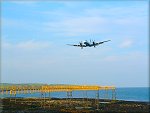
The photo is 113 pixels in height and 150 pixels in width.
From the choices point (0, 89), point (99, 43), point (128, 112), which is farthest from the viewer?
point (0, 89)

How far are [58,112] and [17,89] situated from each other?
24448mm

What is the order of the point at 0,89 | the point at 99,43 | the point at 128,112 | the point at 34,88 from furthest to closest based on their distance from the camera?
the point at 34,88 < the point at 0,89 < the point at 128,112 < the point at 99,43

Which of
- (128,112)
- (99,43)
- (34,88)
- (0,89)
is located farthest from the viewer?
(34,88)

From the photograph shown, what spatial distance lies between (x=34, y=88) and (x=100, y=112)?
3157 centimetres

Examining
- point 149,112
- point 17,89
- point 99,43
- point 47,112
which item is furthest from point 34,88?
point 99,43

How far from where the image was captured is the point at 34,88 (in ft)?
272

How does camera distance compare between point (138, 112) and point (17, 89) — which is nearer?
point (138, 112)

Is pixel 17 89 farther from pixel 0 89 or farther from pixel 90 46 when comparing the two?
pixel 90 46

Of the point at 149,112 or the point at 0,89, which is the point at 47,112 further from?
the point at 0,89

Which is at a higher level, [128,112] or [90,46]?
[90,46]

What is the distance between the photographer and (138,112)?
2112 inches

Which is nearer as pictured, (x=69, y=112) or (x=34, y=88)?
(x=69, y=112)

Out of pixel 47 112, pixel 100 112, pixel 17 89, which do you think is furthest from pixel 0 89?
pixel 100 112

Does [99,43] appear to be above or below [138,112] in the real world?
above
